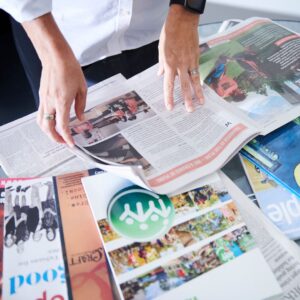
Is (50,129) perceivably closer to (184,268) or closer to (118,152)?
(118,152)

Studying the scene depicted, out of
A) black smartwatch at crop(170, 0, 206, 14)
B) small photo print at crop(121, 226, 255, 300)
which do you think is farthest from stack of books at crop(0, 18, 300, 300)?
black smartwatch at crop(170, 0, 206, 14)

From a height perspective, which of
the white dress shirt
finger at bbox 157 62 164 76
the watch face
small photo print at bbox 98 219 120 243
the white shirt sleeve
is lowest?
small photo print at bbox 98 219 120 243

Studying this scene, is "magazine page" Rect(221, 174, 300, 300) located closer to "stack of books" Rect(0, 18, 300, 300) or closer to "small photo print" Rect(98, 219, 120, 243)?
"stack of books" Rect(0, 18, 300, 300)

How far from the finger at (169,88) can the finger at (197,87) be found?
35 millimetres

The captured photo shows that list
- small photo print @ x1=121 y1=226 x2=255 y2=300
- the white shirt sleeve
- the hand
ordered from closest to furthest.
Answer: small photo print @ x1=121 y1=226 x2=255 y2=300 < the white shirt sleeve < the hand

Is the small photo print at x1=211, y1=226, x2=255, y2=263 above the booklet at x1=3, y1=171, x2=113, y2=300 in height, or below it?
below

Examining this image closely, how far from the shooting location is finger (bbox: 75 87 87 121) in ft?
1.79

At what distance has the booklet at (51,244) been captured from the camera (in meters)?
0.40

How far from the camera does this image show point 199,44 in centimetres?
69

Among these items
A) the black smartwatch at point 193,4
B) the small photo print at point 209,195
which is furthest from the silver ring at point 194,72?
the small photo print at point 209,195

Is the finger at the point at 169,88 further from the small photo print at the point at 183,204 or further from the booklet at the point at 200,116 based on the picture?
the small photo print at the point at 183,204

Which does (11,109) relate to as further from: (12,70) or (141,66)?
(141,66)

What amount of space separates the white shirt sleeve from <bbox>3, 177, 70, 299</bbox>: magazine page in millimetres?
232

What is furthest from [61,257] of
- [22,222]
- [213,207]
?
[213,207]
